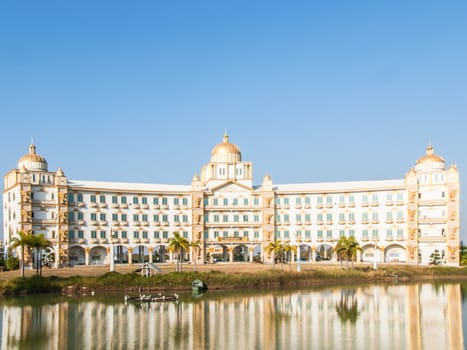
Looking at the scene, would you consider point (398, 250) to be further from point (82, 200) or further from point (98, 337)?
point (98, 337)

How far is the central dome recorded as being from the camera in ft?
408

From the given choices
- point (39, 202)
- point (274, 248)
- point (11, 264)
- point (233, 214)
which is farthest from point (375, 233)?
point (11, 264)

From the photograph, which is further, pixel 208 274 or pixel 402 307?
pixel 208 274

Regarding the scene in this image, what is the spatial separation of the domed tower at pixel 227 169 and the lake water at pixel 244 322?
4586 centimetres

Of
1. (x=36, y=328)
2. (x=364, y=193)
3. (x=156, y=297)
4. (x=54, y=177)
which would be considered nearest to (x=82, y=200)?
(x=54, y=177)

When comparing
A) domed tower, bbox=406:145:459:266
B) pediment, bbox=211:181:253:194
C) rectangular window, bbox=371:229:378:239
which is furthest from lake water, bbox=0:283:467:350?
pediment, bbox=211:181:253:194

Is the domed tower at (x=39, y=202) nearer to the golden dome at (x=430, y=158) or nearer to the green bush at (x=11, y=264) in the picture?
the green bush at (x=11, y=264)

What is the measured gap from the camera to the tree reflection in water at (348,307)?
5967cm

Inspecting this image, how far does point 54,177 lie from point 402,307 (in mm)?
65488

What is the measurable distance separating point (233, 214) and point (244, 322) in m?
64.7

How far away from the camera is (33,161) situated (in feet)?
356

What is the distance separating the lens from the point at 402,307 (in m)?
66.4

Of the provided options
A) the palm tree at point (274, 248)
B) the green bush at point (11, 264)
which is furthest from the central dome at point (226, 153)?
the green bush at point (11, 264)

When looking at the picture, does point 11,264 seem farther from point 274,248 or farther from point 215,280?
point 274,248
